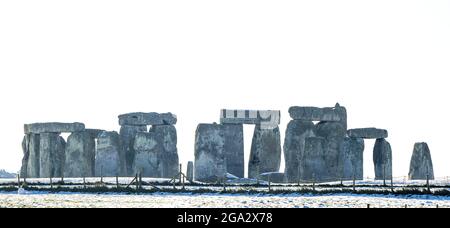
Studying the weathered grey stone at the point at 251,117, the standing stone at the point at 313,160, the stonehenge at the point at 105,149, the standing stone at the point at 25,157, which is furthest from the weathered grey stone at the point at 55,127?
the standing stone at the point at 313,160

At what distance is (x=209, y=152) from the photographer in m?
48.8

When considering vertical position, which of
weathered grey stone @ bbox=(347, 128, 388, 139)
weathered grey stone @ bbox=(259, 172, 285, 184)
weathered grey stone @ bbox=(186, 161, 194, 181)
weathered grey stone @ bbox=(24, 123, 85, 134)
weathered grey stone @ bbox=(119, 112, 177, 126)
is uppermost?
weathered grey stone @ bbox=(119, 112, 177, 126)

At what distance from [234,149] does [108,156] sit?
595cm

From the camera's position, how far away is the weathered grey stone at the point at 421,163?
162 ft

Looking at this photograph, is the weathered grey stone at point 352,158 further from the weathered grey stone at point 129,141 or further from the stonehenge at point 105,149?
the weathered grey stone at point 129,141

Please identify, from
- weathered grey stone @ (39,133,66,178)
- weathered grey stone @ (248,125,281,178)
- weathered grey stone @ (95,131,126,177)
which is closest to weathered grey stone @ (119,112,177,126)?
weathered grey stone @ (95,131,126,177)

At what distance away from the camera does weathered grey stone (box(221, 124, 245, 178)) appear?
5103 centimetres

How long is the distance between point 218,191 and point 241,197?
2.73 meters

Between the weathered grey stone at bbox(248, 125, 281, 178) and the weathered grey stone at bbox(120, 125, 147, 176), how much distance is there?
552cm

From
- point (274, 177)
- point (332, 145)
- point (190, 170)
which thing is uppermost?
point (332, 145)

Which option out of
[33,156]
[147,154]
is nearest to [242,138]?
[147,154]

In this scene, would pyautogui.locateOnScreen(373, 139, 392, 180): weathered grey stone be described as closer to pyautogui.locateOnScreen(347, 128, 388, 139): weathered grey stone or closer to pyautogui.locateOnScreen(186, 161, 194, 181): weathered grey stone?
pyautogui.locateOnScreen(347, 128, 388, 139): weathered grey stone

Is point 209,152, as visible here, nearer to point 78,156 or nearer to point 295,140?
point 295,140
